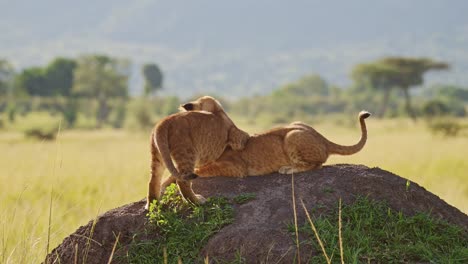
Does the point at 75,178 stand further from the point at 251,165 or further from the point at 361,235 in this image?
the point at 361,235

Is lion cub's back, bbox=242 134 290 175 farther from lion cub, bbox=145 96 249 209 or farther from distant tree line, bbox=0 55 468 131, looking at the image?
distant tree line, bbox=0 55 468 131

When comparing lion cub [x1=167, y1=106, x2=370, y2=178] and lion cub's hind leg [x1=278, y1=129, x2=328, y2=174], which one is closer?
lion cub [x1=167, y1=106, x2=370, y2=178]

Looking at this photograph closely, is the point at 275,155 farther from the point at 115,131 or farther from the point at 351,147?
the point at 115,131

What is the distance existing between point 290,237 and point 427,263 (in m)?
0.91

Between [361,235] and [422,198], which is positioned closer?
[361,235]

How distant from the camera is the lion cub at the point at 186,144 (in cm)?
505

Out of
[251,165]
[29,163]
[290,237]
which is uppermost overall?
[251,165]

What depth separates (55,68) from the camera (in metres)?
80.1

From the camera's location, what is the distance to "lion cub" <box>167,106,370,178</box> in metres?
→ 5.72

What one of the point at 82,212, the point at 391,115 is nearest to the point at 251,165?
the point at 82,212

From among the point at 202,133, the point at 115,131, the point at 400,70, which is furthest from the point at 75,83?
the point at 202,133

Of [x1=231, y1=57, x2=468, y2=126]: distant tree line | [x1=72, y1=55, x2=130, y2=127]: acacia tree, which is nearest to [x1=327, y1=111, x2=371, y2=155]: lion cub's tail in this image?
[x1=231, y1=57, x2=468, y2=126]: distant tree line

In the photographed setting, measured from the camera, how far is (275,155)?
5.92 metres

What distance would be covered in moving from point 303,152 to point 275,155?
242 millimetres
